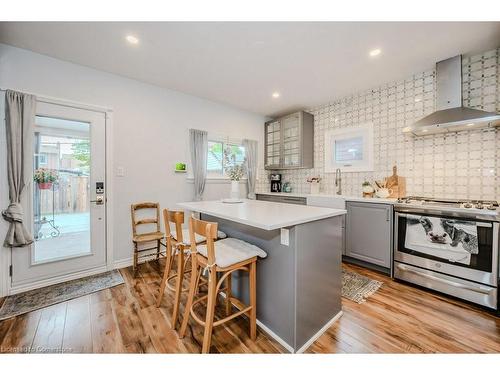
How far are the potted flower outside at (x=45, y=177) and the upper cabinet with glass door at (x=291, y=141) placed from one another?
3484 millimetres

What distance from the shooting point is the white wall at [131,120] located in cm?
228

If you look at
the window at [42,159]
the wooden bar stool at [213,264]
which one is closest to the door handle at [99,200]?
the window at [42,159]

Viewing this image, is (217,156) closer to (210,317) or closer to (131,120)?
(131,120)

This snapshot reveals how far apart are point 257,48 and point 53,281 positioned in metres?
3.49

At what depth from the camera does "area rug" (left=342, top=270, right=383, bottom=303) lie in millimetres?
2178

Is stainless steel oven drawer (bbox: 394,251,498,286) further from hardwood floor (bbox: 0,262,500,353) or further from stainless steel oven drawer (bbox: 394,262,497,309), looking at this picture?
hardwood floor (bbox: 0,262,500,353)

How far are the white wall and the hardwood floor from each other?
1075mm

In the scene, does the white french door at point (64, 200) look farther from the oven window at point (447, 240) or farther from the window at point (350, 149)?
the oven window at point (447, 240)

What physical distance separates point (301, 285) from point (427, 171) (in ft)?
8.51

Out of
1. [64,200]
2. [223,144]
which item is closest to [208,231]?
[64,200]

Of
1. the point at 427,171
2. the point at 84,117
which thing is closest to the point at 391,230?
the point at 427,171

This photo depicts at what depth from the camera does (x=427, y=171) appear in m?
2.80

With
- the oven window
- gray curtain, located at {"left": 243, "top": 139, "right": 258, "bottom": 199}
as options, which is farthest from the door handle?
the oven window
